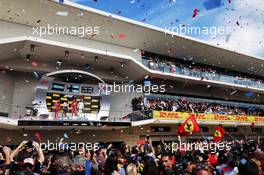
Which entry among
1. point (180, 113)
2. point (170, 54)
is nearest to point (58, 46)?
point (180, 113)

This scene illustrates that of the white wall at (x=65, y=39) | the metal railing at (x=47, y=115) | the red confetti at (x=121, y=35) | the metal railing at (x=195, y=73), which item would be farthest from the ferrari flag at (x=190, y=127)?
the red confetti at (x=121, y=35)

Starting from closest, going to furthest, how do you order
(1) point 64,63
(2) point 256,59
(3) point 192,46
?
1. (1) point 64,63
2. (3) point 192,46
3. (2) point 256,59

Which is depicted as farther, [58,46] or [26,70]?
[26,70]

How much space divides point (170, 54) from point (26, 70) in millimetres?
Answer: 13047

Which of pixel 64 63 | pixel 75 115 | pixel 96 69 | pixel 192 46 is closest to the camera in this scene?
pixel 75 115

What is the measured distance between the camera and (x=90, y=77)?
20703mm

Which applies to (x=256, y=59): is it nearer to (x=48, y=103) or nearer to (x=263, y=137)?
(x=263, y=137)

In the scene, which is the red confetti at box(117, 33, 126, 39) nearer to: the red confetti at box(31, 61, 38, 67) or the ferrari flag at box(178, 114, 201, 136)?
the red confetti at box(31, 61, 38, 67)

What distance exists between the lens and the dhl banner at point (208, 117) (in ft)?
69.7

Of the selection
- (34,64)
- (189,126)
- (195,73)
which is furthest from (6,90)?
(195,73)

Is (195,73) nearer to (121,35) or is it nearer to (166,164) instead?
(121,35)

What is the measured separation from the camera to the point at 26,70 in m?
19.3

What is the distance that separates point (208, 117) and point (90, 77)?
10.3 metres

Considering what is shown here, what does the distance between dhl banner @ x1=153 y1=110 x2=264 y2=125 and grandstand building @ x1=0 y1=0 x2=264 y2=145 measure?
0.07 metres
